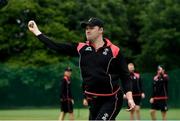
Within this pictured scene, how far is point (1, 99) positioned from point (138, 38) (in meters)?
19.4

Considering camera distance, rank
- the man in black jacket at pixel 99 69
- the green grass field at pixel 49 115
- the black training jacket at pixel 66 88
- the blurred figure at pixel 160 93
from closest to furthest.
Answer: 1. the man in black jacket at pixel 99 69
2. the black training jacket at pixel 66 88
3. the blurred figure at pixel 160 93
4. the green grass field at pixel 49 115

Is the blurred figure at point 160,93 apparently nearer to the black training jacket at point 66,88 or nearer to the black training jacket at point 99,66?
the black training jacket at point 66,88

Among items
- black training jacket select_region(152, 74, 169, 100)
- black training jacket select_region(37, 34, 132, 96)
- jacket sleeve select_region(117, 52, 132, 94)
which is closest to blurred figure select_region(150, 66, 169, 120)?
black training jacket select_region(152, 74, 169, 100)

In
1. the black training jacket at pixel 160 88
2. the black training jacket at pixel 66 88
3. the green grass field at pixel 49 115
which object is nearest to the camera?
the black training jacket at pixel 66 88

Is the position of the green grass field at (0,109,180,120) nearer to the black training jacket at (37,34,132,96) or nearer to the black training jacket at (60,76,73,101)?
the black training jacket at (60,76,73,101)

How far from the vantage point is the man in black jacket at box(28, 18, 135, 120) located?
9.69 meters

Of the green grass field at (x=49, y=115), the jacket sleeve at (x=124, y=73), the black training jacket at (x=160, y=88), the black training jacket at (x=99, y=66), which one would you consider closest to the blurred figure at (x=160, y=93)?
the black training jacket at (x=160, y=88)

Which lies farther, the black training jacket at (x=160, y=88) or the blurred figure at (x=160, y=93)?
the black training jacket at (x=160, y=88)

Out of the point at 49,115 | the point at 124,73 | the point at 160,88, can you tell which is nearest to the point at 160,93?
the point at 160,88

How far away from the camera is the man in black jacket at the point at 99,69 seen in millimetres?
9688

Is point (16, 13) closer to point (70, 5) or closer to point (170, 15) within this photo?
point (70, 5)

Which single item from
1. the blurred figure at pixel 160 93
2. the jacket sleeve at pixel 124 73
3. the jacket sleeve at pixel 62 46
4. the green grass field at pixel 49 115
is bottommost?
the green grass field at pixel 49 115

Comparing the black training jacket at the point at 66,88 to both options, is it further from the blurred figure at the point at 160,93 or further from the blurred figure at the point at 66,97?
the blurred figure at the point at 160,93

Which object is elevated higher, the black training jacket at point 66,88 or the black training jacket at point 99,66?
the black training jacket at point 99,66
